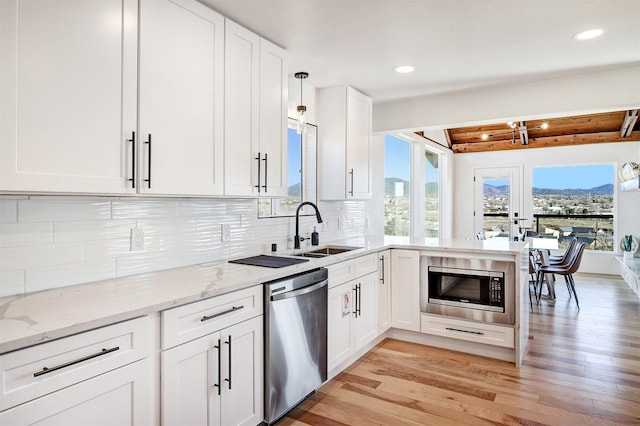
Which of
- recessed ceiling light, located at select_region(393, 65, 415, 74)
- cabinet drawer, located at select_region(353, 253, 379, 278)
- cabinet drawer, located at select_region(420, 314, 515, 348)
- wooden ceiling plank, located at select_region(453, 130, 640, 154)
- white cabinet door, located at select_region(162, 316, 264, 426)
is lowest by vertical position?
cabinet drawer, located at select_region(420, 314, 515, 348)

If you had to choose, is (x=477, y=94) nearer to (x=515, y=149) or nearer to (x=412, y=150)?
(x=412, y=150)

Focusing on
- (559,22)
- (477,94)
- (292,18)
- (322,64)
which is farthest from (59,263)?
(477,94)

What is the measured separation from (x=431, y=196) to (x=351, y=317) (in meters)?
4.72

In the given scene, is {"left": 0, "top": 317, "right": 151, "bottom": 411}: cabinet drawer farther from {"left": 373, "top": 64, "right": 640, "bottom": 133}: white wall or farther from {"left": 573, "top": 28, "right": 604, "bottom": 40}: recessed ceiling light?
{"left": 373, "top": 64, "right": 640, "bottom": 133}: white wall

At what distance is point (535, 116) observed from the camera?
11.9 feet

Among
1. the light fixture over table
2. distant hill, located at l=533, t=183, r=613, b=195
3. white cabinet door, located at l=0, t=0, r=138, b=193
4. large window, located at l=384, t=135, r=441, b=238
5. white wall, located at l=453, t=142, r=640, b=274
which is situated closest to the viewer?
white cabinet door, located at l=0, t=0, r=138, b=193

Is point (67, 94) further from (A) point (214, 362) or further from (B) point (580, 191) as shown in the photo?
(B) point (580, 191)

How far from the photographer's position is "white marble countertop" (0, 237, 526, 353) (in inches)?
48.4

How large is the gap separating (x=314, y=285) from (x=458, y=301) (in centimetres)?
157

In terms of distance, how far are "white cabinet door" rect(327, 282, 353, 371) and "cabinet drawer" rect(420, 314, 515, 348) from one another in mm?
888

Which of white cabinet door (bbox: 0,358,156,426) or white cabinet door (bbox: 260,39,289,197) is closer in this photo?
white cabinet door (bbox: 0,358,156,426)

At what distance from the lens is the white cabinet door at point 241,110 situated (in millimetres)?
2316

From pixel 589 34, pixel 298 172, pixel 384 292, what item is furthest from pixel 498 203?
pixel 298 172

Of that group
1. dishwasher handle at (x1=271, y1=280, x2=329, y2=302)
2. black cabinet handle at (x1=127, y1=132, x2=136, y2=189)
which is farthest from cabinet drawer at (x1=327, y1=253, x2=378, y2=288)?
black cabinet handle at (x1=127, y1=132, x2=136, y2=189)
